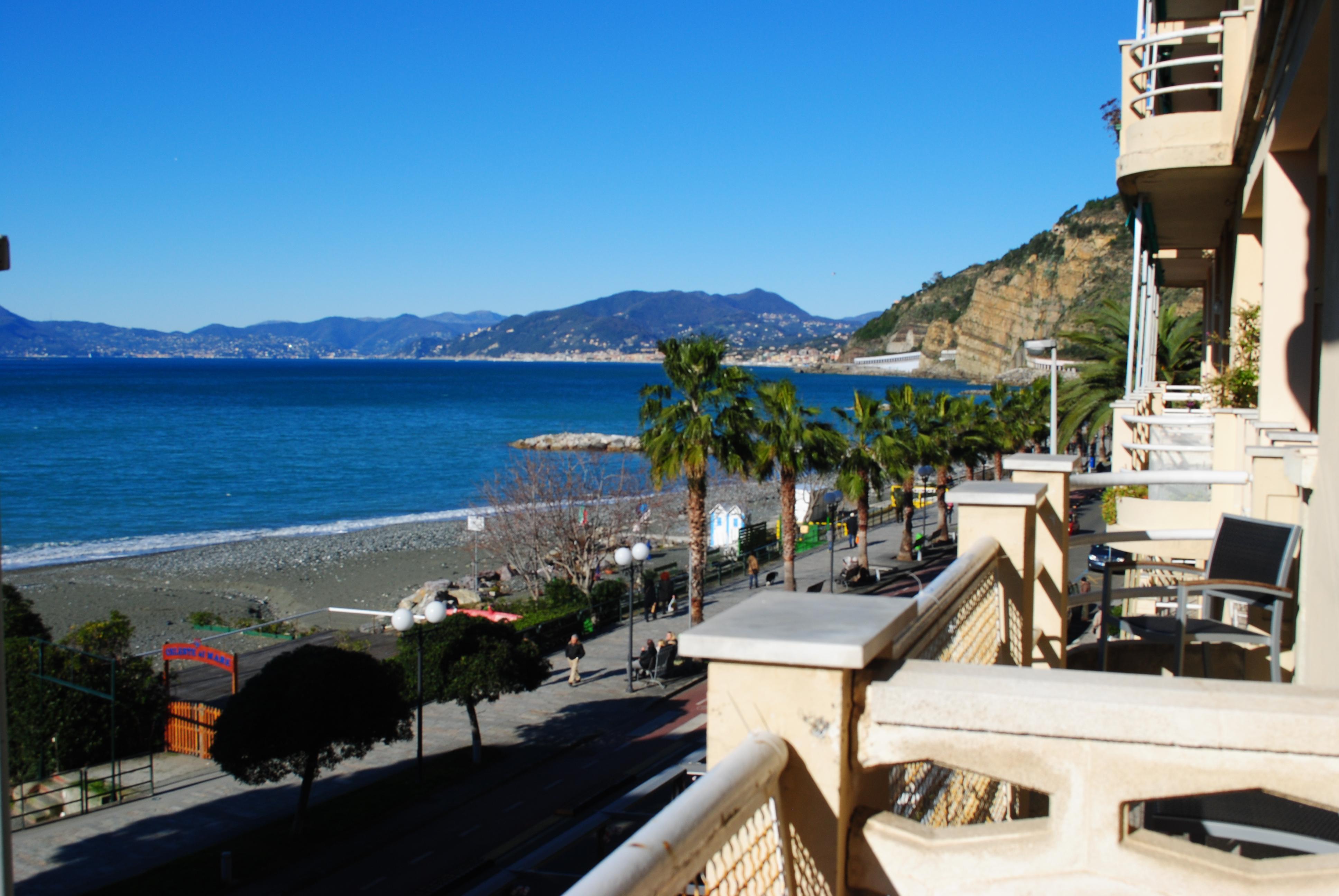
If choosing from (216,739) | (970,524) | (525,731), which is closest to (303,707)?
(216,739)

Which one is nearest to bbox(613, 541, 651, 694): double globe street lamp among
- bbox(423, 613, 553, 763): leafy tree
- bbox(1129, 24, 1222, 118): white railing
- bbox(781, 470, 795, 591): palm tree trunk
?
bbox(423, 613, 553, 763): leafy tree

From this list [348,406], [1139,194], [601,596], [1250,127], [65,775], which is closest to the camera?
[1250,127]

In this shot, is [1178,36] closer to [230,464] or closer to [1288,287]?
[1288,287]

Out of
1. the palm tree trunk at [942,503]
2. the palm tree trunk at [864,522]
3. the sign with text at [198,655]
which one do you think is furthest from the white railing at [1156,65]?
the palm tree trunk at [942,503]

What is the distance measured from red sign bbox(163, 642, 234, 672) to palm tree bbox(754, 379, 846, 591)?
45.0ft

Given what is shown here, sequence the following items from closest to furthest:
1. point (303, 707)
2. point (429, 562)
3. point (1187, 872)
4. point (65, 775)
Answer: point (1187, 872), point (303, 707), point (65, 775), point (429, 562)

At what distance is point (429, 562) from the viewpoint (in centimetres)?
4700

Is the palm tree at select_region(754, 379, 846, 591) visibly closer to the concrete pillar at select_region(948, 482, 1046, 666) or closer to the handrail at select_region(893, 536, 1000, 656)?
the concrete pillar at select_region(948, 482, 1046, 666)

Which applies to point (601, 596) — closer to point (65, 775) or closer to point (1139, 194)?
point (65, 775)

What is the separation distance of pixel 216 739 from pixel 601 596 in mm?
15020

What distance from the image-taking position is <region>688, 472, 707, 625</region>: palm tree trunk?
24359mm

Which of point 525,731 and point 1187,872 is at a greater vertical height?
point 1187,872

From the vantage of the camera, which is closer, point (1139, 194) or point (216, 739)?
point (1139, 194)

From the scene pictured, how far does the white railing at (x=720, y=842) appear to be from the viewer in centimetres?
153
